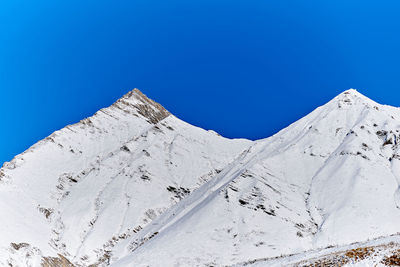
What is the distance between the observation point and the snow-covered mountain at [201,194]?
3423 inches

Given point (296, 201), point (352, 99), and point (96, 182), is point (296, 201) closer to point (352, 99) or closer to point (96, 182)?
point (96, 182)

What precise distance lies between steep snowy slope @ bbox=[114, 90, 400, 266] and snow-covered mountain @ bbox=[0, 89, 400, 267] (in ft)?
1.01

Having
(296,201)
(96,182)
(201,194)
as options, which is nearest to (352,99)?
(296,201)

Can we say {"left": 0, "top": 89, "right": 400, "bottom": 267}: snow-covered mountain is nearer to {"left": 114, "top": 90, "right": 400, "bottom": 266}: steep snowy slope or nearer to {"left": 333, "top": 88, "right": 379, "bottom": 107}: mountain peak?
{"left": 114, "top": 90, "right": 400, "bottom": 266}: steep snowy slope

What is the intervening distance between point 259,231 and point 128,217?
3958 centimetres

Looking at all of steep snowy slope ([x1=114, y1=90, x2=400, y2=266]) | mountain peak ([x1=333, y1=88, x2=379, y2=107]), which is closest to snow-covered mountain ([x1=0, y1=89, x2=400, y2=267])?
steep snowy slope ([x1=114, y1=90, x2=400, y2=266])

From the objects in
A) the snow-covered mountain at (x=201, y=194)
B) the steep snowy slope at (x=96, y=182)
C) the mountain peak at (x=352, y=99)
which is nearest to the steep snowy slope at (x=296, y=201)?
the snow-covered mountain at (x=201, y=194)

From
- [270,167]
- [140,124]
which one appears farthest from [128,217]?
[140,124]

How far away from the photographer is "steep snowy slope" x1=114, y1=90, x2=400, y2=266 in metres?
84.3

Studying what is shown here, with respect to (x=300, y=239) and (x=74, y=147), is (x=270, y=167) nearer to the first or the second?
(x=300, y=239)

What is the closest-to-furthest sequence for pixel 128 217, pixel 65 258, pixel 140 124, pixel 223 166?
pixel 65 258 < pixel 128 217 < pixel 223 166 < pixel 140 124

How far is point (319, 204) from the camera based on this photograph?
327 feet

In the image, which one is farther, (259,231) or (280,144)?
(280,144)

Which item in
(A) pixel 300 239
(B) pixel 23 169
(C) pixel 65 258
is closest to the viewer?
(A) pixel 300 239
